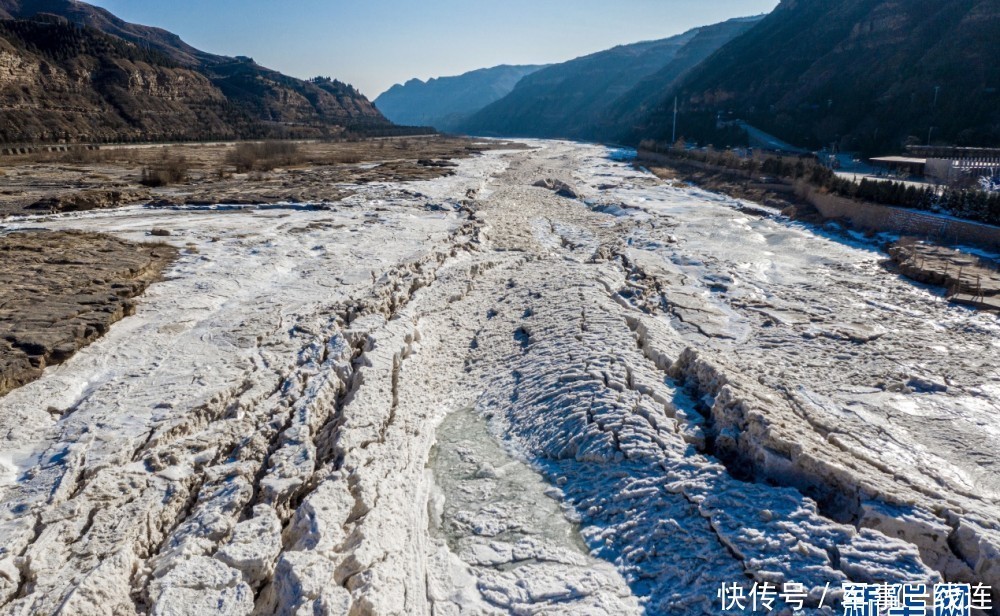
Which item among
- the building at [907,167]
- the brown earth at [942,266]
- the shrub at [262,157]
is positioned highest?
the shrub at [262,157]

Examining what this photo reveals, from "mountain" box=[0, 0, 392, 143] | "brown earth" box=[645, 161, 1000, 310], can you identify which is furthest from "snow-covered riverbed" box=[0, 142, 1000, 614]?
"mountain" box=[0, 0, 392, 143]

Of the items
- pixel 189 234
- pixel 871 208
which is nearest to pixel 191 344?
pixel 189 234

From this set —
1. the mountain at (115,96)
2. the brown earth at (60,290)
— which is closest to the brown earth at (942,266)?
the brown earth at (60,290)

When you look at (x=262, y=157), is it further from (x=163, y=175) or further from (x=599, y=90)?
(x=599, y=90)

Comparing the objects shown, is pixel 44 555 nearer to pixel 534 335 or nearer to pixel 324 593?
pixel 324 593

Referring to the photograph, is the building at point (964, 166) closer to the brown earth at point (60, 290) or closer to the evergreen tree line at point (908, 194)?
the evergreen tree line at point (908, 194)

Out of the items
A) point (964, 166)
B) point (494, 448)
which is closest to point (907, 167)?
point (964, 166)

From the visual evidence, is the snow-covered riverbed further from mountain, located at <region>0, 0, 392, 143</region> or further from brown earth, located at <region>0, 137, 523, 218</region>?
mountain, located at <region>0, 0, 392, 143</region>
